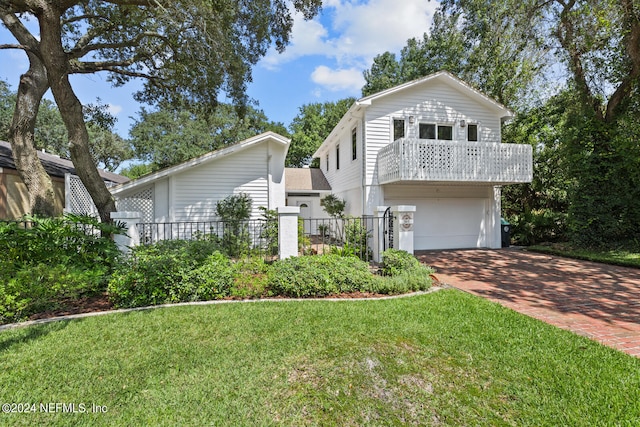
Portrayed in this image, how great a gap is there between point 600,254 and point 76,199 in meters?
19.5

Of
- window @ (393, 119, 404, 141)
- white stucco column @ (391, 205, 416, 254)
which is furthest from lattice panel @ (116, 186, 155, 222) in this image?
window @ (393, 119, 404, 141)

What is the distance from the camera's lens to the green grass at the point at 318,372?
250 centimetres

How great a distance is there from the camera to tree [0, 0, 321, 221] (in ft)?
23.2

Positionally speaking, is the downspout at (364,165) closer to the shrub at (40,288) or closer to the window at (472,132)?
the window at (472,132)

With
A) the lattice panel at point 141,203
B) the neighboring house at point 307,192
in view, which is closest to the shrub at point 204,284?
the lattice panel at point 141,203

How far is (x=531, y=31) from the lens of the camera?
12.5m

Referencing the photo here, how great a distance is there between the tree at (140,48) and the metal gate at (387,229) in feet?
20.9

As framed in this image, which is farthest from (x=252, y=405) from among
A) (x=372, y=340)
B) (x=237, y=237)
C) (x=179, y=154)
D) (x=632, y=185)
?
(x=179, y=154)

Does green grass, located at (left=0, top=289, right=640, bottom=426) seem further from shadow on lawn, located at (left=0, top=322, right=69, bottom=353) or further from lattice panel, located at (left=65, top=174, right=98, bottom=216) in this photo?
lattice panel, located at (left=65, top=174, right=98, bottom=216)

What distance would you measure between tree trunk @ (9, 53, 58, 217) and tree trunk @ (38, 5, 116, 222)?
159cm

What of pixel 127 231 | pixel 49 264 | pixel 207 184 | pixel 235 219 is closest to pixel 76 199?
pixel 207 184

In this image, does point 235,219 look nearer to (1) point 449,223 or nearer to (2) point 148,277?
(2) point 148,277

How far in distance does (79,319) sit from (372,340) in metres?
4.46

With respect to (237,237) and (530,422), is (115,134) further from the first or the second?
(530,422)
